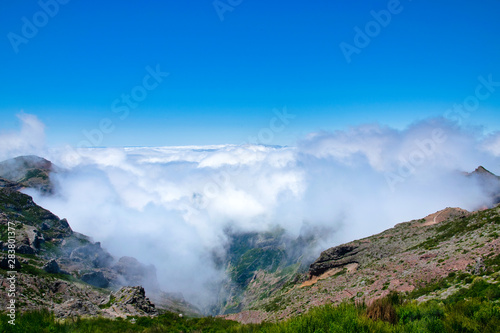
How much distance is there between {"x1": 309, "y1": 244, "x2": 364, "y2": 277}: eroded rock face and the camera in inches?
2805

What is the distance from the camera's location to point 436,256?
1475 inches

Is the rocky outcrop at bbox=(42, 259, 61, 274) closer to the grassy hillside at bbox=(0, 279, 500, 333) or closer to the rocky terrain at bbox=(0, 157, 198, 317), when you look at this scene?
the rocky terrain at bbox=(0, 157, 198, 317)

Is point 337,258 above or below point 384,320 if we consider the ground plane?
below

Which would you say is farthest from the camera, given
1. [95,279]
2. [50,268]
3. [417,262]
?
[95,279]

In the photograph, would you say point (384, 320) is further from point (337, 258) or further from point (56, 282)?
point (56, 282)

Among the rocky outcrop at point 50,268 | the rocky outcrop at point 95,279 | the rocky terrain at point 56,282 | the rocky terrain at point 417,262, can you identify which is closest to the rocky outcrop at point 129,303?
the rocky terrain at point 56,282

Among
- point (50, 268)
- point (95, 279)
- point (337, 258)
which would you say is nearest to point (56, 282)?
point (50, 268)

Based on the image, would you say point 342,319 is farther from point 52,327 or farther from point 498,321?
point 52,327

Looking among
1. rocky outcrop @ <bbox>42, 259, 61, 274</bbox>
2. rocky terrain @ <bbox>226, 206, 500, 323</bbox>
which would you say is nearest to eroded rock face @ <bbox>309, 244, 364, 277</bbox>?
rocky terrain @ <bbox>226, 206, 500, 323</bbox>

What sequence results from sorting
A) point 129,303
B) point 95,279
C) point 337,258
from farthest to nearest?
point 95,279, point 337,258, point 129,303

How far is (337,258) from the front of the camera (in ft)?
254

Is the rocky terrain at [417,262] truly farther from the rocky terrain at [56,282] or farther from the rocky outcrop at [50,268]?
the rocky outcrop at [50,268]

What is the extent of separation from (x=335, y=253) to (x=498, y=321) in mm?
72216

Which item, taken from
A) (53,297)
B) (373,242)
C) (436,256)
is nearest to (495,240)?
(436,256)
